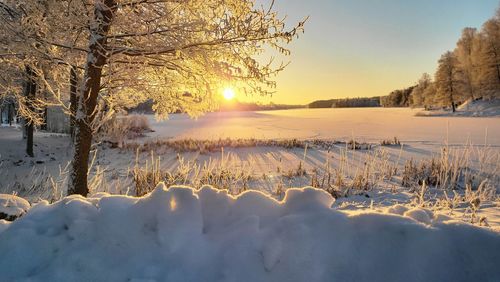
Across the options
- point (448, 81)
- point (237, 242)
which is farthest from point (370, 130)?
point (448, 81)

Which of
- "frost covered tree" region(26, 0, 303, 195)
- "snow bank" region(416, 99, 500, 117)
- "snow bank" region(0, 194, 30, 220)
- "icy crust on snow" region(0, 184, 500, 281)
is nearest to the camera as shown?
"icy crust on snow" region(0, 184, 500, 281)

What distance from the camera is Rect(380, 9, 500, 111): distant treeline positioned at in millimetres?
37031

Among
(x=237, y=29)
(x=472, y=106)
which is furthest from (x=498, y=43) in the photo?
(x=237, y=29)

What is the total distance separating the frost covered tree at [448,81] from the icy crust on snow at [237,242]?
45.9 metres

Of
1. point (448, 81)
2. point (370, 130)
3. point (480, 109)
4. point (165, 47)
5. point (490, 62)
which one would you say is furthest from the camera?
point (448, 81)

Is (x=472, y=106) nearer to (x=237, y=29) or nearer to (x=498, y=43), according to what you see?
(x=498, y=43)

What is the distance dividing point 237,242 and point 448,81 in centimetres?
4745

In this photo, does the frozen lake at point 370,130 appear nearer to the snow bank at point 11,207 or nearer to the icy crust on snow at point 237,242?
the icy crust on snow at point 237,242

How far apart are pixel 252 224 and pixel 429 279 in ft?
3.26

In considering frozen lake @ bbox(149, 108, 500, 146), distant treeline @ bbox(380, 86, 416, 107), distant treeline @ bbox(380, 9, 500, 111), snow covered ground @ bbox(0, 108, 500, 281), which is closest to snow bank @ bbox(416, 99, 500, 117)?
distant treeline @ bbox(380, 9, 500, 111)

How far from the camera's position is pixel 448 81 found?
4172 cm

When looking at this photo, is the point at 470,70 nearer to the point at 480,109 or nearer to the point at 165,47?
the point at 480,109

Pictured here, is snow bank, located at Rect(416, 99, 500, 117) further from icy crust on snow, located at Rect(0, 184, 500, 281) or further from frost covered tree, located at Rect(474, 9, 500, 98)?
icy crust on snow, located at Rect(0, 184, 500, 281)

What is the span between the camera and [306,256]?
6.11 ft
